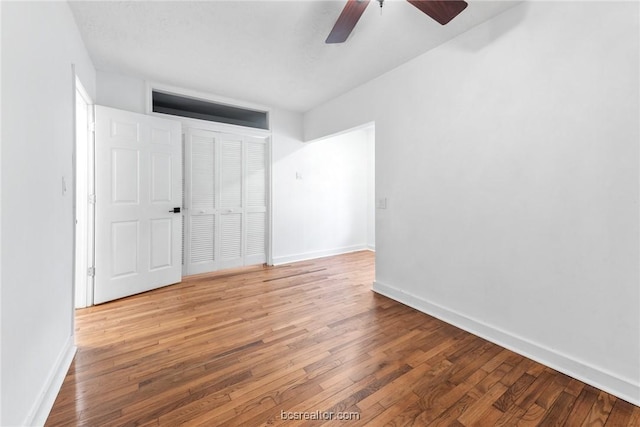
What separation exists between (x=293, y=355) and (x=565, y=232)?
6.66 ft

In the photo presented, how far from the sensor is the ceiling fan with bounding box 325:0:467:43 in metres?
1.69

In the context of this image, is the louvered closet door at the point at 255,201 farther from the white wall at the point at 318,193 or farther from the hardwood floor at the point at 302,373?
the hardwood floor at the point at 302,373

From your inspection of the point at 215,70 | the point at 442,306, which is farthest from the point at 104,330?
the point at 442,306

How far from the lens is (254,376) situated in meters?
1.75

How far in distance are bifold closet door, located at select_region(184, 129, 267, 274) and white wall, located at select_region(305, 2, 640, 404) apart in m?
2.40

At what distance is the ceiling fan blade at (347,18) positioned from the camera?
1.72 metres

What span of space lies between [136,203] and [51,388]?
2.04 m

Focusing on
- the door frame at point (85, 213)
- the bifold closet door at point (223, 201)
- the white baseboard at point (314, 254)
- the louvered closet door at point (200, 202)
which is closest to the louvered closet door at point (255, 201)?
the bifold closet door at point (223, 201)

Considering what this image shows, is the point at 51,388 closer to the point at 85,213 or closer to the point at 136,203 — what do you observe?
the point at 85,213

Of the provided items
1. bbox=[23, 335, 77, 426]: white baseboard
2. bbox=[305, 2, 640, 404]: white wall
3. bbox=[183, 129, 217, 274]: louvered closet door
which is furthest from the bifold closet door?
bbox=[305, 2, 640, 404]: white wall

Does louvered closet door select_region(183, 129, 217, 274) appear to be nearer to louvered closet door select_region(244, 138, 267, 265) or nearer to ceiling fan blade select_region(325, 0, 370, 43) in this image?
louvered closet door select_region(244, 138, 267, 265)


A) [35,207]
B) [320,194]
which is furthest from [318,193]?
[35,207]

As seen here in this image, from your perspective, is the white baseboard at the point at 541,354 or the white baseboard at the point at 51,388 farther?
the white baseboard at the point at 541,354

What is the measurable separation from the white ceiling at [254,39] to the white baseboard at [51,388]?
245 cm
